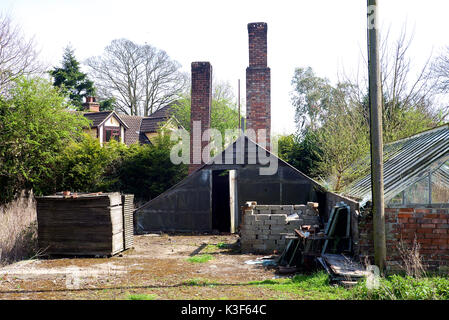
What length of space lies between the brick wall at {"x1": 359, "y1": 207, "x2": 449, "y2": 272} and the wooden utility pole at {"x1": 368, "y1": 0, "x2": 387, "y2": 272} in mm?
512

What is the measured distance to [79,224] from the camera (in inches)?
392

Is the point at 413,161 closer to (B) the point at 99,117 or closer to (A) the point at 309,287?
(A) the point at 309,287

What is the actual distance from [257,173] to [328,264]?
7.16 m

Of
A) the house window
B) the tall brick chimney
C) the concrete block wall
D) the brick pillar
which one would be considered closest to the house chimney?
the house window

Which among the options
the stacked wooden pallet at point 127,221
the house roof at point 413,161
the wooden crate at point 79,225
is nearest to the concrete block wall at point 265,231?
the house roof at point 413,161

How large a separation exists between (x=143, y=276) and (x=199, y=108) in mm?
10089

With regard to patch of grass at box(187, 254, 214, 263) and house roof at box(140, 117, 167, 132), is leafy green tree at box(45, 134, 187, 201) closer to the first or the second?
patch of grass at box(187, 254, 214, 263)

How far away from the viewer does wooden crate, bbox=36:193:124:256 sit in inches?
388

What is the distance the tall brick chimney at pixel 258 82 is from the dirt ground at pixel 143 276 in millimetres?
6079

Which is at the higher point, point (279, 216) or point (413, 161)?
point (413, 161)

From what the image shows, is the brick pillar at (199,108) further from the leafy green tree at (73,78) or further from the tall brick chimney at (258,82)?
the leafy green tree at (73,78)

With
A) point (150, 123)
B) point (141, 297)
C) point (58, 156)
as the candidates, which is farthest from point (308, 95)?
point (141, 297)

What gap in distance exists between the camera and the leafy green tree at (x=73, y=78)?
115ft
